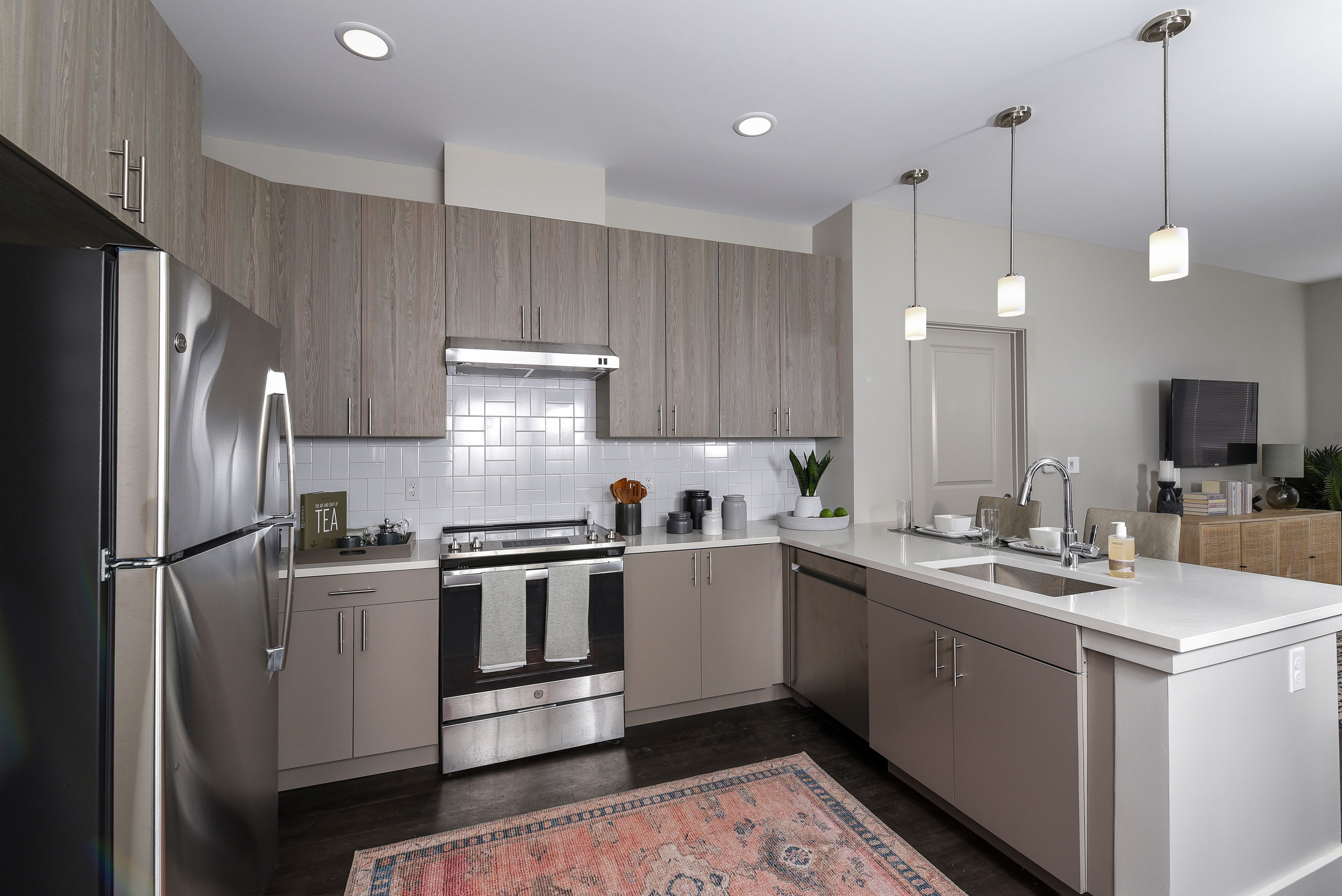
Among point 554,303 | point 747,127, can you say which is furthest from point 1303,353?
point 554,303

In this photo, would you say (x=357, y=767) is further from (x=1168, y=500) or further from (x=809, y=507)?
(x=1168, y=500)

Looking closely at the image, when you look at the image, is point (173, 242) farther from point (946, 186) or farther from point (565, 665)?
point (946, 186)

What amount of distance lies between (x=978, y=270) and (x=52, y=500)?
425 centimetres

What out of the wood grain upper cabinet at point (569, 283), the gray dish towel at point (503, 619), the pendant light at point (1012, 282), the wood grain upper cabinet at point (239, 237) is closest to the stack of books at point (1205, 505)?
the pendant light at point (1012, 282)

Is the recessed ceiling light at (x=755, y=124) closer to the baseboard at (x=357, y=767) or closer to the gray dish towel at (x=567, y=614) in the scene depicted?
the gray dish towel at (x=567, y=614)

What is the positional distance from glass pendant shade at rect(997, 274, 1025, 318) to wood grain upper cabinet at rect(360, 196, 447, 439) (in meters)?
2.38

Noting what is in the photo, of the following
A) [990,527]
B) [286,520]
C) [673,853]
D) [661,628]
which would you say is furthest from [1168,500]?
[286,520]

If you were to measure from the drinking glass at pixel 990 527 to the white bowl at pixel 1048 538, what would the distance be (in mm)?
150

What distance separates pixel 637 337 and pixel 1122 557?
2225 mm

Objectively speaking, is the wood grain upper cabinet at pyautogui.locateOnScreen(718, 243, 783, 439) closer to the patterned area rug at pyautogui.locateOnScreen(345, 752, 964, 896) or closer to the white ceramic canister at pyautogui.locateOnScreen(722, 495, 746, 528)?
the white ceramic canister at pyautogui.locateOnScreen(722, 495, 746, 528)

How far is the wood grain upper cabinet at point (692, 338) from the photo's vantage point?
125 inches

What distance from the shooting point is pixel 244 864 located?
1595mm

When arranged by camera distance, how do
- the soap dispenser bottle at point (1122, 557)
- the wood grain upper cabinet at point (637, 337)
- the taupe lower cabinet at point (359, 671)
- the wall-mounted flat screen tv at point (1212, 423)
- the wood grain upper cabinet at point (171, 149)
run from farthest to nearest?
the wall-mounted flat screen tv at point (1212, 423), the wood grain upper cabinet at point (637, 337), the taupe lower cabinet at point (359, 671), the soap dispenser bottle at point (1122, 557), the wood grain upper cabinet at point (171, 149)

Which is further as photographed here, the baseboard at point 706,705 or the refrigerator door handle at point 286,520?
the baseboard at point 706,705
